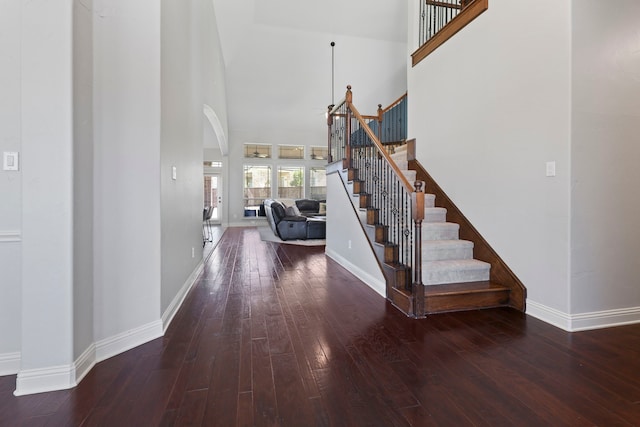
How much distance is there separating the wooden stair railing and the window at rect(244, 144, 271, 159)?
21.7 ft

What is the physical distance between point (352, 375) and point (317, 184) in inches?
387

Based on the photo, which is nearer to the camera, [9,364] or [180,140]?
[9,364]

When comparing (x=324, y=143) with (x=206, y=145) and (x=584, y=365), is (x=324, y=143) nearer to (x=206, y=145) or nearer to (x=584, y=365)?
(x=206, y=145)

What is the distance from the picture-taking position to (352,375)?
5.69 feet

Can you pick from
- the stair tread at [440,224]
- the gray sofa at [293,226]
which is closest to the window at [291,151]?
the gray sofa at [293,226]

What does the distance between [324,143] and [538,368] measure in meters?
10.1

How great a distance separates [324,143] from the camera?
1117cm

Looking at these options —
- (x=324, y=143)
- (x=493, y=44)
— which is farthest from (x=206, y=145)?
(x=493, y=44)

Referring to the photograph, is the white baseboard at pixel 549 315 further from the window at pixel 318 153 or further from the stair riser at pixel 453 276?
the window at pixel 318 153

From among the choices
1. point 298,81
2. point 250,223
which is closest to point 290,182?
point 250,223

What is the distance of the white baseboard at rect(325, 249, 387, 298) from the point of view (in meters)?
3.19

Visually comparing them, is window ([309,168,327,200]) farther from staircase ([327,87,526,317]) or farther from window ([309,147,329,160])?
staircase ([327,87,526,317])

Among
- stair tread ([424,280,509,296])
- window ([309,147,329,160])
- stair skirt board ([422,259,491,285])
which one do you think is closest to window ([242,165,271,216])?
window ([309,147,329,160])

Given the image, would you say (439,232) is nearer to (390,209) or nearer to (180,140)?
(390,209)
